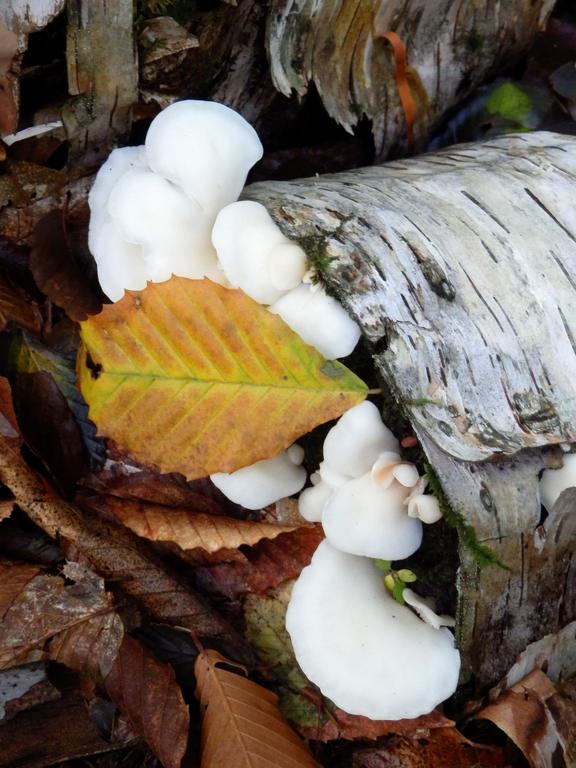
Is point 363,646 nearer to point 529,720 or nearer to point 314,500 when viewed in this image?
point 314,500

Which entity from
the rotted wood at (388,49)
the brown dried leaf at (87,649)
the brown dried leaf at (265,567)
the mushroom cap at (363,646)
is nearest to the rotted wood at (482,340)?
the mushroom cap at (363,646)

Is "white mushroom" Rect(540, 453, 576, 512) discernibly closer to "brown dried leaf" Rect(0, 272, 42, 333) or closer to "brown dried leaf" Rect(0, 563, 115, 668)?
"brown dried leaf" Rect(0, 563, 115, 668)

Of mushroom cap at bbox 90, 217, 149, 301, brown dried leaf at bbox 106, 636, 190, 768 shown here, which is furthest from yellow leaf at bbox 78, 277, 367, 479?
brown dried leaf at bbox 106, 636, 190, 768

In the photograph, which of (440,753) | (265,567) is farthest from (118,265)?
(440,753)

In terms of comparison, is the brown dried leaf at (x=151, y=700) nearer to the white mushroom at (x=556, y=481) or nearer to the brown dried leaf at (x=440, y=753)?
the brown dried leaf at (x=440, y=753)

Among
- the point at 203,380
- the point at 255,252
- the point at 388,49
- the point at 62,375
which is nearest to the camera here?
the point at 255,252

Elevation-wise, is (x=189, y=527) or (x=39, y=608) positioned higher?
(x=189, y=527)
